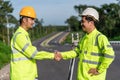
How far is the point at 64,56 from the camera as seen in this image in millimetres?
8117

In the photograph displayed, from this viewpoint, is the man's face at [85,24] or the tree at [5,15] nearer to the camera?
the man's face at [85,24]

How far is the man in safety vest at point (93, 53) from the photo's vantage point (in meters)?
7.09

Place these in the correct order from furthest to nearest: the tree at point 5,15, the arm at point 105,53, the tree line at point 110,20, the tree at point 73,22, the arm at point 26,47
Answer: the tree at point 73,22 → the tree line at point 110,20 → the tree at point 5,15 → the arm at point 26,47 → the arm at point 105,53

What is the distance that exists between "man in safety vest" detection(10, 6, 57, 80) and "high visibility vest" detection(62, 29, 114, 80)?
25.9 inches

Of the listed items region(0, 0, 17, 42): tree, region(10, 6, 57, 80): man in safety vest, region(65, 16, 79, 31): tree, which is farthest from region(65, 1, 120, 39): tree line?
region(10, 6, 57, 80): man in safety vest

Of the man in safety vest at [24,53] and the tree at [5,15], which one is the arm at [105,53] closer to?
the man in safety vest at [24,53]

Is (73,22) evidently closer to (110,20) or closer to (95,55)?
(110,20)

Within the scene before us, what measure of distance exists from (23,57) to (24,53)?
0.24ft

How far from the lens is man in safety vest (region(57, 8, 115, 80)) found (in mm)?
7094

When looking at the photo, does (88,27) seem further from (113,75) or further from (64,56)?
(113,75)

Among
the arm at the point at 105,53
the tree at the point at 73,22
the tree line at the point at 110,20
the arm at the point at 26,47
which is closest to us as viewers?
the arm at the point at 105,53

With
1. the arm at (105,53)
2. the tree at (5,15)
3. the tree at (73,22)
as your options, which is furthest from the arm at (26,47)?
the tree at (73,22)

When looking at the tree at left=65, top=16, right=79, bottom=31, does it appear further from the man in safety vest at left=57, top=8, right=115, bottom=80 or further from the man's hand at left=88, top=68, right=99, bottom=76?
the man's hand at left=88, top=68, right=99, bottom=76

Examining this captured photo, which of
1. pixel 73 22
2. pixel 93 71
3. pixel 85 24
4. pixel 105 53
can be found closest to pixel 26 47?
pixel 85 24
